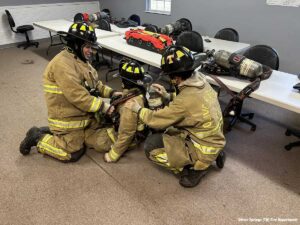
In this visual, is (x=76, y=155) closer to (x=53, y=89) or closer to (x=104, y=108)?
(x=104, y=108)

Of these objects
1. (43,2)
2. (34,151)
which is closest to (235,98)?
(34,151)

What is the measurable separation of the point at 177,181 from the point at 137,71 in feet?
3.39

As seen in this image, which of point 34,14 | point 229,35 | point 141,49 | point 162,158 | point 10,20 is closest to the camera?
point 162,158

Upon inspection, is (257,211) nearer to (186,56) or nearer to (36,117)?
(186,56)

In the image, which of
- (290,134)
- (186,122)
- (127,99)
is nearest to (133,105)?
(127,99)

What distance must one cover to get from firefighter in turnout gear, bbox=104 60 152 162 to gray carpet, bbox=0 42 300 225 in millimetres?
194

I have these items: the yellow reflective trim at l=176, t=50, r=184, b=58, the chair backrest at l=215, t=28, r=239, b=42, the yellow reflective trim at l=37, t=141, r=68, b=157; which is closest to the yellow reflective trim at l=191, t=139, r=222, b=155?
the yellow reflective trim at l=176, t=50, r=184, b=58

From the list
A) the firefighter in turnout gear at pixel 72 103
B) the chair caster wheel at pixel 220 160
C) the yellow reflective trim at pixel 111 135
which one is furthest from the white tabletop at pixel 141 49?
the chair caster wheel at pixel 220 160

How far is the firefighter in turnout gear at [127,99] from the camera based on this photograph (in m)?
1.96

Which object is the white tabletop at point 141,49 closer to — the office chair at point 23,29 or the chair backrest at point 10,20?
the office chair at point 23,29

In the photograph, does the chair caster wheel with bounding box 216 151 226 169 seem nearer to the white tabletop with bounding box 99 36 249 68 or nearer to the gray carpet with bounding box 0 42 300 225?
the gray carpet with bounding box 0 42 300 225

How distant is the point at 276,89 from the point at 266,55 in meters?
0.75

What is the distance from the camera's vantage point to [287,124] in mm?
2812

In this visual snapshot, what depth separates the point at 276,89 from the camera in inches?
78.2
